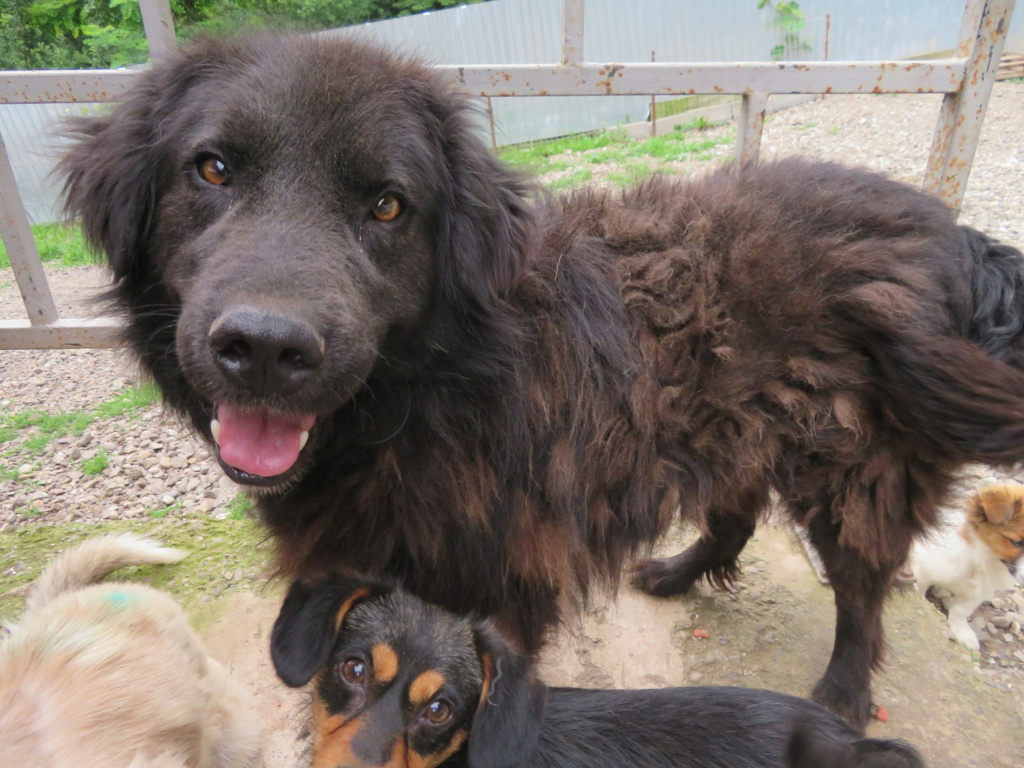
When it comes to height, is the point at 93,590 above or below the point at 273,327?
below

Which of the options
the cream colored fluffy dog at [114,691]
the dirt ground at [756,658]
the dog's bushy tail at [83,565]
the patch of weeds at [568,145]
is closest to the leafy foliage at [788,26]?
the patch of weeds at [568,145]

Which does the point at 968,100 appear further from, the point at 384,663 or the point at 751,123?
the point at 384,663

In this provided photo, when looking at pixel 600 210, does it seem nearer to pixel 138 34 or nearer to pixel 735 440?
pixel 735 440

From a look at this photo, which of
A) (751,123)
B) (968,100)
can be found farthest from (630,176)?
(968,100)

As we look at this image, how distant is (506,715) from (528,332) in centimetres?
110

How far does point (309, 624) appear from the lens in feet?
6.76

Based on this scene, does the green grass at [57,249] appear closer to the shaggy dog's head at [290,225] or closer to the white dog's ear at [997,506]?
the shaggy dog's head at [290,225]

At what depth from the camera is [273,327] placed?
158 cm

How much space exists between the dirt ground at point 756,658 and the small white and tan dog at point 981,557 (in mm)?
153

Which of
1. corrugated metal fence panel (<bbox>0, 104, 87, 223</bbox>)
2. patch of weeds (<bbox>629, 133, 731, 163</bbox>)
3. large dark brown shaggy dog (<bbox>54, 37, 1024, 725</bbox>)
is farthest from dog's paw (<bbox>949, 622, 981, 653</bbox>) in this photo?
corrugated metal fence panel (<bbox>0, 104, 87, 223</bbox>)

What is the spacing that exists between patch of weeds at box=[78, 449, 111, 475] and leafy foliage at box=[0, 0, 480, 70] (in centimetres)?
254

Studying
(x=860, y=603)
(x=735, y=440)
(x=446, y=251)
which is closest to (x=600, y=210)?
(x=446, y=251)

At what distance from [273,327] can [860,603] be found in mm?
2311

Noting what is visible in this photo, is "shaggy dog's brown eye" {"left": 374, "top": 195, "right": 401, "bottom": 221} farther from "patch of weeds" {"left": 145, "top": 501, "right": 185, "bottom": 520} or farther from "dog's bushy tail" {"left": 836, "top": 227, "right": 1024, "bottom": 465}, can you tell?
"patch of weeds" {"left": 145, "top": 501, "right": 185, "bottom": 520}
